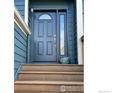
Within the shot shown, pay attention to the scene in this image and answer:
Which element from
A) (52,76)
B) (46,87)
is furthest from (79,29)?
(46,87)

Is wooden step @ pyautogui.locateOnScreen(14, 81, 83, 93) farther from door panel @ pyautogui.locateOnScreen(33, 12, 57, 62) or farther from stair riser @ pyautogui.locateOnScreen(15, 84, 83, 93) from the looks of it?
door panel @ pyautogui.locateOnScreen(33, 12, 57, 62)

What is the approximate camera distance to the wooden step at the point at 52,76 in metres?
3.89

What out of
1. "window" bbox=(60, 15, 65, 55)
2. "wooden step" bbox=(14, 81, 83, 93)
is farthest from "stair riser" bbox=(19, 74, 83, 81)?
"window" bbox=(60, 15, 65, 55)

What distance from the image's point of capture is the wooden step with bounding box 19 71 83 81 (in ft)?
12.8

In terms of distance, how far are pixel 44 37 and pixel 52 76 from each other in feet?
7.26

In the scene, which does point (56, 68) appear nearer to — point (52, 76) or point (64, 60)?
point (52, 76)

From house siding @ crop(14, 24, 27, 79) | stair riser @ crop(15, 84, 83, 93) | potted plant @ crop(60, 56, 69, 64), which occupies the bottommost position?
stair riser @ crop(15, 84, 83, 93)

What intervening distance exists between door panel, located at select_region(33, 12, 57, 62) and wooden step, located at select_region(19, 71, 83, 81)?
1.87 m

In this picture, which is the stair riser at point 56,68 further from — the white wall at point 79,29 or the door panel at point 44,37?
the door panel at point 44,37

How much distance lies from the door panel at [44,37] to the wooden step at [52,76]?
6.13 feet

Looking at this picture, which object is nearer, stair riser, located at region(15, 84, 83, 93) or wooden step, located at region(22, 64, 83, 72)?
stair riser, located at region(15, 84, 83, 93)
